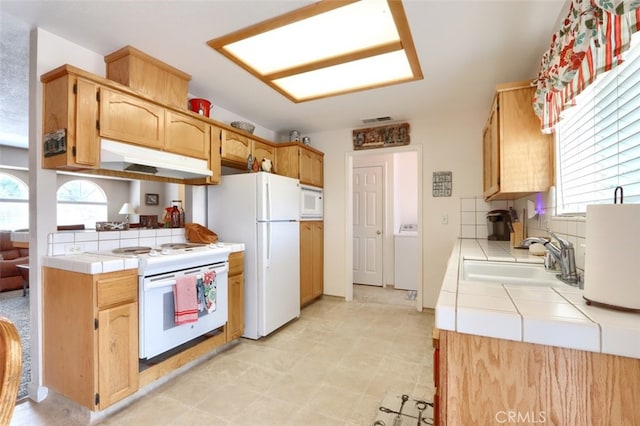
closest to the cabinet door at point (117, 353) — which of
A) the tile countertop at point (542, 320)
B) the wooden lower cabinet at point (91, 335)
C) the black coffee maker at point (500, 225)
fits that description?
the wooden lower cabinet at point (91, 335)

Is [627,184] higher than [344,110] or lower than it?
lower

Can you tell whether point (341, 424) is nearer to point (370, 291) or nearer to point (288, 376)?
point (288, 376)

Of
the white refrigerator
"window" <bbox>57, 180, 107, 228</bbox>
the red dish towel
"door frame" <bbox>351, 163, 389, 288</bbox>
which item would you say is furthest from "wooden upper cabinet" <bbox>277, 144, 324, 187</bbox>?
"window" <bbox>57, 180, 107, 228</bbox>

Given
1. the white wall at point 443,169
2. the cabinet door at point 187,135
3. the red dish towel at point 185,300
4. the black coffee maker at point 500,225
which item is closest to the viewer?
the red dish towel at point 185,300

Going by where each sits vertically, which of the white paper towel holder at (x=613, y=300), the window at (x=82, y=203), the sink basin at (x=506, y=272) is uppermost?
the window at (x=82, y=203)

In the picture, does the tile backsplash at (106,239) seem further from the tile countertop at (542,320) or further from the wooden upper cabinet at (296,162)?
the tile countertop at (542,320)

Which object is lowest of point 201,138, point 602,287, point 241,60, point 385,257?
point 385,257

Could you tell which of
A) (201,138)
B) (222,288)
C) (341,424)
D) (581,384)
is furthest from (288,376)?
(201,138)

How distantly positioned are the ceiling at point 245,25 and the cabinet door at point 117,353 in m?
1.67

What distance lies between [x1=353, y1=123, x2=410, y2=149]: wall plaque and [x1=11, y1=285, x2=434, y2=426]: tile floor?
2098 millimetres

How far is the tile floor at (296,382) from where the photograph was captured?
1.65 m

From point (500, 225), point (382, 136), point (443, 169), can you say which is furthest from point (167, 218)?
point (500, 225)

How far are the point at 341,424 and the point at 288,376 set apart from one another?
0.58 meters

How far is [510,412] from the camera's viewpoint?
722 mm
